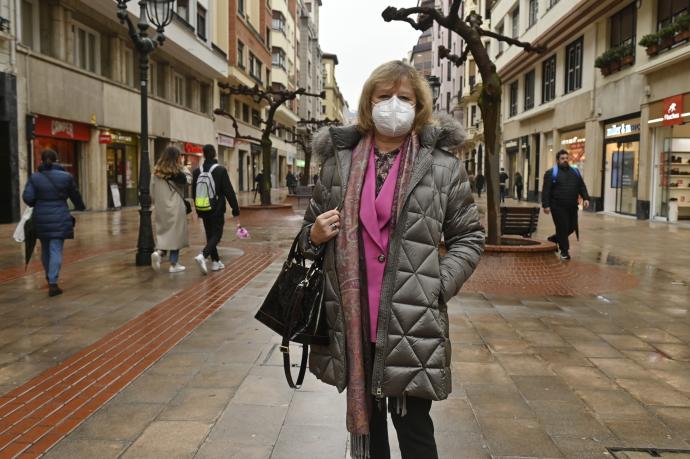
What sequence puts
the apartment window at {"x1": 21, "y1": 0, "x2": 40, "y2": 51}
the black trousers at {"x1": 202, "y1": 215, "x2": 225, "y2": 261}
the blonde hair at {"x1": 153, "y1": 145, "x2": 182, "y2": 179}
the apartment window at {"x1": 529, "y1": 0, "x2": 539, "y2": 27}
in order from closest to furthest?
the blonde hair at {"x1": 153, "y1": 145, "x2": 182, "y2": 179}, the black trousers at {"x1": 202, "y1": 215, "x2": 225, "y2": 261}, the apartment window at {"x1": 21, "y1": 0, "x2": 40, "y2": 51}, the apartment window at {"x1": 529, "y1": 0, "x2": 539, "y2": 27}

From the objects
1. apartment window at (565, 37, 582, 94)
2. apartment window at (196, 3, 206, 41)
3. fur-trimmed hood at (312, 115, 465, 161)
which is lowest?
fur-trimmed hood at (312, 115, 465, 161)

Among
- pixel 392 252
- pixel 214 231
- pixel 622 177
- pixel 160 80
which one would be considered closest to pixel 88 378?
pixel 392 252

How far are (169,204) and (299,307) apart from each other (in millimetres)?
7192

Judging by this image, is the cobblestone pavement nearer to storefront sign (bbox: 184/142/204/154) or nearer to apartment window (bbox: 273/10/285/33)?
storefront sign (bbox: 184/142/204/154)

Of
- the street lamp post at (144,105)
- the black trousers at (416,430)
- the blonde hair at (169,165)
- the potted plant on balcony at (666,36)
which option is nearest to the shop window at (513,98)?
the potted plant on balcony at (666,36)

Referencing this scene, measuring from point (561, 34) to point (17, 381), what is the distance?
26938 mm

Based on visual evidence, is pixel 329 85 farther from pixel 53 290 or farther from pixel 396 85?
pixel 396 85

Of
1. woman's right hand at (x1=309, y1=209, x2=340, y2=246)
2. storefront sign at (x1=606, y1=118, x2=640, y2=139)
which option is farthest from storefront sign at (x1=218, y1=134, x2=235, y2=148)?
woman's right hand at (x1=309, y1=209, x2=340, y2=246)

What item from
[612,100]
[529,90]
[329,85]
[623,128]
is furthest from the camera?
[329,85]

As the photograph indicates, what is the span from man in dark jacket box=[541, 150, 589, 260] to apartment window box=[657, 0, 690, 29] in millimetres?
10471

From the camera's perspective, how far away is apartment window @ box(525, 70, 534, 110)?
1331 inches

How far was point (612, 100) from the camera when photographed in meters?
22.8

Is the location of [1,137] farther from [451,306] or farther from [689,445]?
[689,445]

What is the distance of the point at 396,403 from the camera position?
7.86 feet
